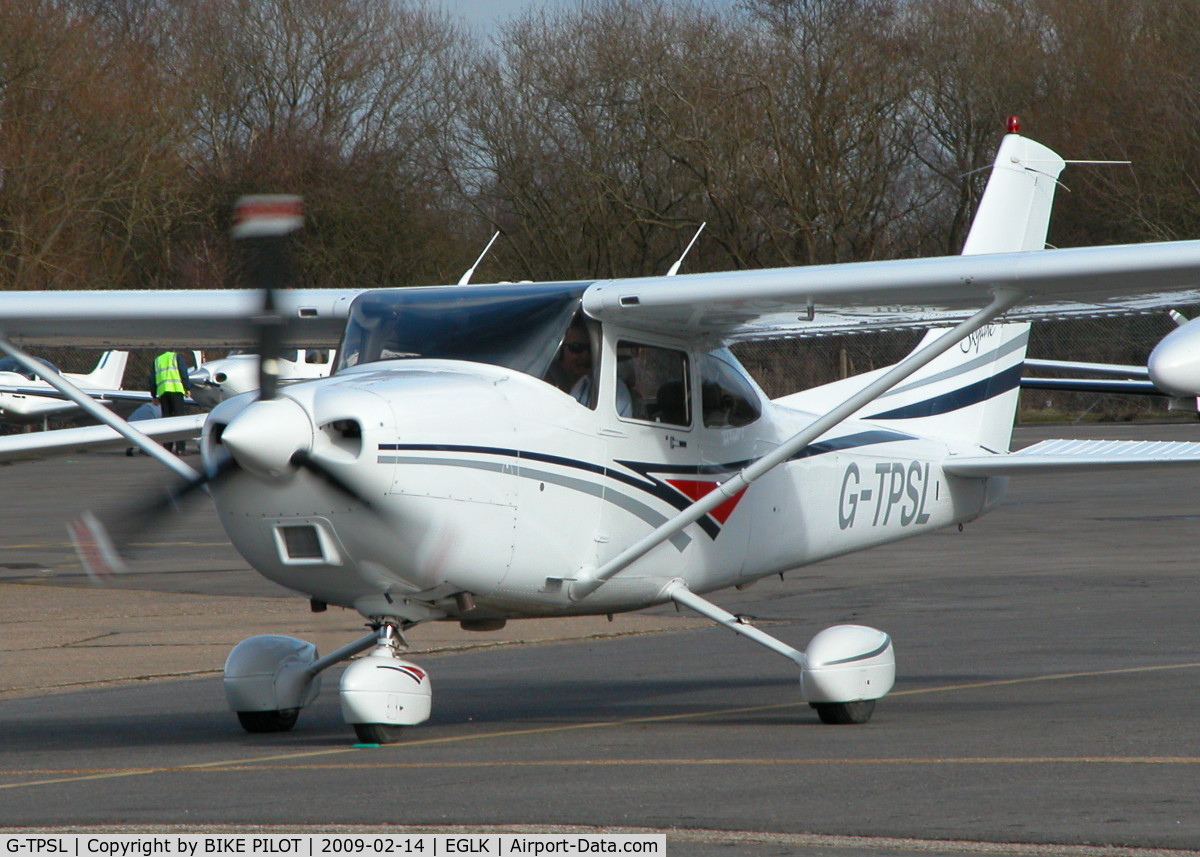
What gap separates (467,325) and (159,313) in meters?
2.36

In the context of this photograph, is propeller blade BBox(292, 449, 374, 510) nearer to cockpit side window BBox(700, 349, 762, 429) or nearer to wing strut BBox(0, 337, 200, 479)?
wing strut BBox(0, 337, 200, 479)

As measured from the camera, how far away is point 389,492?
662 centimetres

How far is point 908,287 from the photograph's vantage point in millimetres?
7723

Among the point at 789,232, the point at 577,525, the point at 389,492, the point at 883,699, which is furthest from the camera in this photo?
the point at 789,232

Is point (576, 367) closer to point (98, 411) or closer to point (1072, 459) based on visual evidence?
point (98, 411)

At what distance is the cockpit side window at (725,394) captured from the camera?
27.9ft

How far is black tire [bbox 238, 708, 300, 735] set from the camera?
314 inches

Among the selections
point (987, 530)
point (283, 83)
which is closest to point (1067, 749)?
point (987, 530)

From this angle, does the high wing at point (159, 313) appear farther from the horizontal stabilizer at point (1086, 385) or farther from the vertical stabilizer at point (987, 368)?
the horizontal stabilizer at point (1086, 385)

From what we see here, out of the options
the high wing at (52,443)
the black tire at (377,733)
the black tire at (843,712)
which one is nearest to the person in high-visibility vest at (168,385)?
the high wing at (52,443)

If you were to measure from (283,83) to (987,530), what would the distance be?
93.7ft

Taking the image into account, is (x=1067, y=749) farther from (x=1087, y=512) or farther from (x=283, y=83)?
(x=283, y=83)

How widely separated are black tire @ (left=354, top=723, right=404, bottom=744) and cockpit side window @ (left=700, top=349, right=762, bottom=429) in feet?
7.81

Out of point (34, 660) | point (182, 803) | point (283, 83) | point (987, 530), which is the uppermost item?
point (283, 83)
